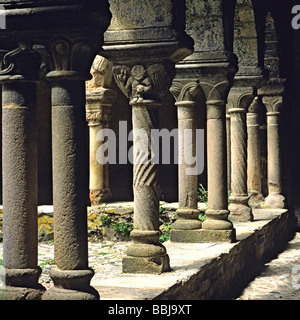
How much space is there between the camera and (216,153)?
7559 millimetres

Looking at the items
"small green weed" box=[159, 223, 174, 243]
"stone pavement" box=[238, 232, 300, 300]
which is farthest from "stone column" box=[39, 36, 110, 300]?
"small green weed" box=[159, 223, 174, 243]

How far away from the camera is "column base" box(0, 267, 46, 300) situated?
381 cm

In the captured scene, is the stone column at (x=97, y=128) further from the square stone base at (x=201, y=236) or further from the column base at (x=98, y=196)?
the square stone base at (x=201, y=236)

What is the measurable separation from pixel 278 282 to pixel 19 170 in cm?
462

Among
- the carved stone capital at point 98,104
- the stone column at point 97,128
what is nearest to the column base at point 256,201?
the stone column at point 97,128

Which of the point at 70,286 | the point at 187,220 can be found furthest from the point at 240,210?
the point at 70,286

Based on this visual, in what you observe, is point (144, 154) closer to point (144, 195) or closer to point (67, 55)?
point (144, 195)

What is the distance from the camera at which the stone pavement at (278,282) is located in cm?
693

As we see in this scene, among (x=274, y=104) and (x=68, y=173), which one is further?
(x=274, y=104)

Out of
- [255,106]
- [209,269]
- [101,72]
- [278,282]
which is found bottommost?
[278,282]

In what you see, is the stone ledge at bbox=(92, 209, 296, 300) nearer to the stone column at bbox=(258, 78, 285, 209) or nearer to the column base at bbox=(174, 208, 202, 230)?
the column base at bbox=(174, 208, 202, 230)

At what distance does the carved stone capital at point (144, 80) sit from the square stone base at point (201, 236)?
2.23 metres

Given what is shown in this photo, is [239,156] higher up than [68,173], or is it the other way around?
[239,156]
